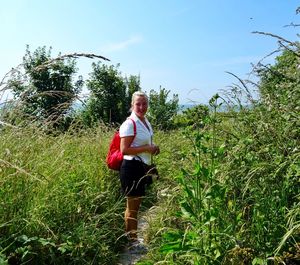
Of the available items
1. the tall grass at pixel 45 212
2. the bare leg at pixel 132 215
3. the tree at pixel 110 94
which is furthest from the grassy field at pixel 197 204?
the tree at pixel 110 94

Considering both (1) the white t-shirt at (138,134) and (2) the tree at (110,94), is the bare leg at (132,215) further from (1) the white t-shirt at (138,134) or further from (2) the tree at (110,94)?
(2) the tree at (110,94)

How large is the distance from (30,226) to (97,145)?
374cm

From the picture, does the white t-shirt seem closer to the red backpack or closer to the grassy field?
the red backpack

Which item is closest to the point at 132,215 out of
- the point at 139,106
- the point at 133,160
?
the point at 133,160

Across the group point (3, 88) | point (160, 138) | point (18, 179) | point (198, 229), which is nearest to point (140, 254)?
point (18, 179)

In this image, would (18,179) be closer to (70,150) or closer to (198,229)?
(198,229)

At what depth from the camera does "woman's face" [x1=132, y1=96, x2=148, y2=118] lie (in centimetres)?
517

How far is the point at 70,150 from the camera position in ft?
21.5

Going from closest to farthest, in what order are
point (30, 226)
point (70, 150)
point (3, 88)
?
point (3, 88) → point (30, 226) → point (70, 150)

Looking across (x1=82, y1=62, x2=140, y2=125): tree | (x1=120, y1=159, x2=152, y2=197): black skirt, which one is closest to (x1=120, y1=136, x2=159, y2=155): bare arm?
(x1=120, y1=159, x2=152, y2=197): black skirt

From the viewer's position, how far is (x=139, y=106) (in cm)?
517

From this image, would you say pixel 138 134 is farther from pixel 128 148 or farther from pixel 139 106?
pixel 139 106

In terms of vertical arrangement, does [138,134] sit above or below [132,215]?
above

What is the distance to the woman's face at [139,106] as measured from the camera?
5.17m
